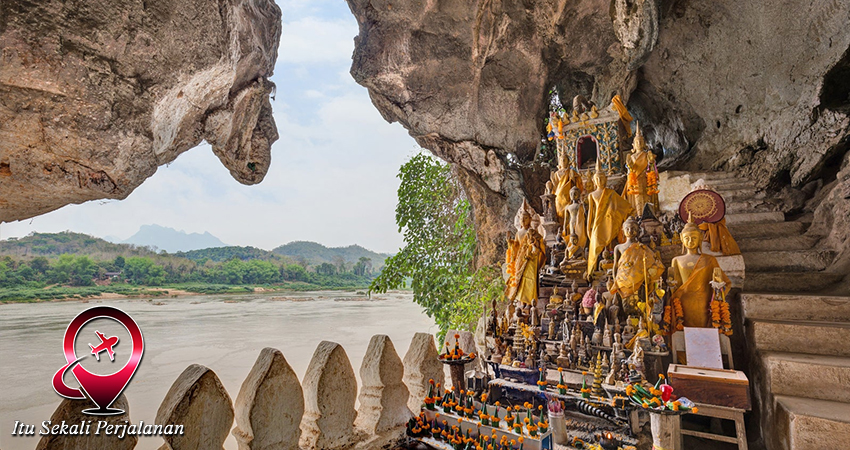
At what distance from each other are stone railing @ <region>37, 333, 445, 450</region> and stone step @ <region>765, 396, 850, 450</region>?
2350 millimetres

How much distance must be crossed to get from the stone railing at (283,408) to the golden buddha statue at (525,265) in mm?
2505

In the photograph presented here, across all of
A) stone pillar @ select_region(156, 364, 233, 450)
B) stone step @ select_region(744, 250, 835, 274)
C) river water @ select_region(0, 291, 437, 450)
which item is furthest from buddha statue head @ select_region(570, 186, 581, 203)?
river water @ select_region(0, 291, 437, 450)

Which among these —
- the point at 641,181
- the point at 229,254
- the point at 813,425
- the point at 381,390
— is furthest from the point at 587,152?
the point at 229,254

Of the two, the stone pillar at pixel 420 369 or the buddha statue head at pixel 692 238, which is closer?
the stone pillar at pixel 420 369

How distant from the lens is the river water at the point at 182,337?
15.9 ft

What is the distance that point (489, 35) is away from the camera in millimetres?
7184

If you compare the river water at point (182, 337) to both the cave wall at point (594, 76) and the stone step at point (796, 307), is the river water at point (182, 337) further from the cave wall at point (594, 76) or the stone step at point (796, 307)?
the stone step at point (796, 307)

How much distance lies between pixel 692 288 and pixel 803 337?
822 millimetres

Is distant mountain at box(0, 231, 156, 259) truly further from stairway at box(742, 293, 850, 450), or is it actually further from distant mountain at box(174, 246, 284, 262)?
stairway at box(742, 293, 850, 450)

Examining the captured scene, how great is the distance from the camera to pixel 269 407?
5.67 ft

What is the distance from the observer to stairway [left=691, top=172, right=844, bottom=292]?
4.45 meters

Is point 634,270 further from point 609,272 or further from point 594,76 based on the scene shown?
point 594,76

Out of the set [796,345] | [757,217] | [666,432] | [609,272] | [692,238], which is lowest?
[666,432]

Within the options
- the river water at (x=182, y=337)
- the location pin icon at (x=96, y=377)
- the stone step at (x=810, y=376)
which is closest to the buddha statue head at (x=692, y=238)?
the stone step at (x=810, y=376)
